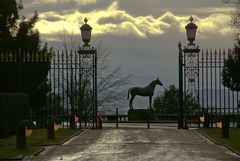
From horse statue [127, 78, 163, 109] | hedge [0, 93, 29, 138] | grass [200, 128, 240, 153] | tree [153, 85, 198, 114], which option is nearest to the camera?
grass [200, 128, 240, 153]

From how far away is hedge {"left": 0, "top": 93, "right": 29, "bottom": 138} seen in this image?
26.4 m

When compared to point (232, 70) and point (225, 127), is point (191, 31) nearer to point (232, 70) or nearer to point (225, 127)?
point (232, 70)

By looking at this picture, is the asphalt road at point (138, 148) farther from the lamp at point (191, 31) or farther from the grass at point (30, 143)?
the lamp at point (191, 31)

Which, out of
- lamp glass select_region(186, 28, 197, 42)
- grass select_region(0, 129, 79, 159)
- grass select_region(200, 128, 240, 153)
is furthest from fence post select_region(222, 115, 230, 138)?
lamp glass select_region(186, 28, 197, 42)

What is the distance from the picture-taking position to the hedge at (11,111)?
26406mm

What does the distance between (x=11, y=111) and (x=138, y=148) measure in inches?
329

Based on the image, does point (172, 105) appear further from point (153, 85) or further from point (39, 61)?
point (39, 61)

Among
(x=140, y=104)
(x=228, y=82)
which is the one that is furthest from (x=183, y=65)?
(x=140, y=104)

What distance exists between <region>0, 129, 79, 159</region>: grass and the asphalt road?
1.64 feet

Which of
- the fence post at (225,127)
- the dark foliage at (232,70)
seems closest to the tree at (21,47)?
the dark foliage at (232,70)

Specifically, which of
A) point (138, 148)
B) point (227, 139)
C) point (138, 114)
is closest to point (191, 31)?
point (227, 139)

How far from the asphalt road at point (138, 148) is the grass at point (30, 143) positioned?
50 cm

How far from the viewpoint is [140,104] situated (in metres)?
48.5

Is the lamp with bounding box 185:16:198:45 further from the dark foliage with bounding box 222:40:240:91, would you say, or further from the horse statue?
the horse statue
